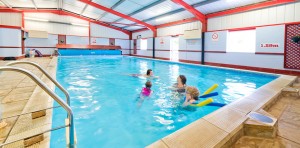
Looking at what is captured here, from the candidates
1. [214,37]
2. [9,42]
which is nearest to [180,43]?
[214,37]

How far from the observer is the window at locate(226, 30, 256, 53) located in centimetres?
944

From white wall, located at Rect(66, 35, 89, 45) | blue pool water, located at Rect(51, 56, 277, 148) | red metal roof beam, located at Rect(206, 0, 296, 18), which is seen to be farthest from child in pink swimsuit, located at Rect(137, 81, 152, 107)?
white wall, located at Rect(66, 35, 89, 45)

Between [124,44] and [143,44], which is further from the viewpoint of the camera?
[124,44]

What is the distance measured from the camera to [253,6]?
349 inches

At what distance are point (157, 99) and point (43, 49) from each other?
17292 mm

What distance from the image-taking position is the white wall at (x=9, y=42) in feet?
36.5

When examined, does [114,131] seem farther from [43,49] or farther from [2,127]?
[43,49]

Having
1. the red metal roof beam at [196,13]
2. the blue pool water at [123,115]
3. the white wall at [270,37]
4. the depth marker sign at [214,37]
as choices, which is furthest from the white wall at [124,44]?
the blue pool water at [123,115]

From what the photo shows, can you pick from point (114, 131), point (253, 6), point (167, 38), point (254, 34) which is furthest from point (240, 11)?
point (114, 131)

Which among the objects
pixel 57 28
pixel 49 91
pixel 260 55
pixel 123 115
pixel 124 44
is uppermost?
pixel 57 28

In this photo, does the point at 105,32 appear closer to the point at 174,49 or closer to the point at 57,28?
the point at 57,28

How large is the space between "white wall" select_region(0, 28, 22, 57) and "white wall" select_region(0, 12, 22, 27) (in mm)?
4105

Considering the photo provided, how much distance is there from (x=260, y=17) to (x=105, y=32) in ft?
54.6

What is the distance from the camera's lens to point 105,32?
2083cm
